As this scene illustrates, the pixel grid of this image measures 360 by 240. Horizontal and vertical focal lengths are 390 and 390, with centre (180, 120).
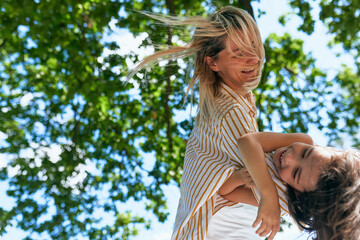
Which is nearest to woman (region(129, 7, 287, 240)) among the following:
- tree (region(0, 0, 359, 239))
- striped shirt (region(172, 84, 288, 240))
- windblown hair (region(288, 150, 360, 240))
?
striped shirt (region(172, 84, 288, 240))

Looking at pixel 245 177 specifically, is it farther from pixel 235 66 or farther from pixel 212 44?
pixel 212 44

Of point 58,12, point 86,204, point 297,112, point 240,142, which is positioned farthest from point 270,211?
point 86,204

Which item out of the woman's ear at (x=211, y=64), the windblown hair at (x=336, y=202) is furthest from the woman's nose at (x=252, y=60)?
the windblown hair at (x=336, y=202)

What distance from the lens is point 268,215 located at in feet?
6.36

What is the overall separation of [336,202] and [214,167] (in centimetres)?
65

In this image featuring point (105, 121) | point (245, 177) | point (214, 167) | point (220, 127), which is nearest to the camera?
point (245, 177)

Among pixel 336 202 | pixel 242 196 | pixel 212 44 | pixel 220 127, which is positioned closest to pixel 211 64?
pixel 212 44

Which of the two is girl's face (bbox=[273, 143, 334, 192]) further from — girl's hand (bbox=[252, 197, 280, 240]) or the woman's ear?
the woman's ear

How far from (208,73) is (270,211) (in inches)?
45.5

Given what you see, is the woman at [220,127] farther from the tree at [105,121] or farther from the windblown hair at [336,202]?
the tree at [105,121]

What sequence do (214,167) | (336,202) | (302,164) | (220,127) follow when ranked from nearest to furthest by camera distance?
(336,202)
(302,164)
(214,167)
(220,127)

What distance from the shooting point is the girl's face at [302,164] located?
1892mm

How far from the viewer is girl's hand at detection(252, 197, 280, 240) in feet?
6.34

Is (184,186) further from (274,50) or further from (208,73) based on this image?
(274,50)
